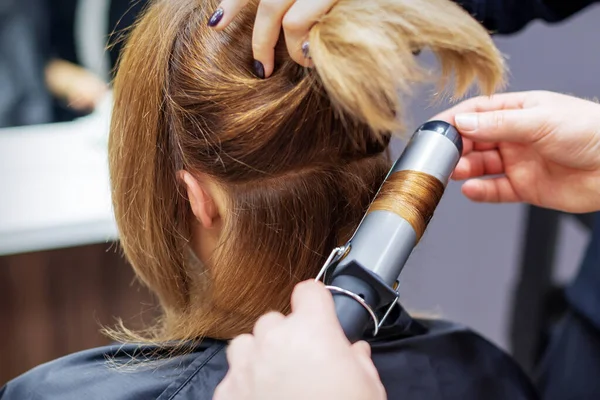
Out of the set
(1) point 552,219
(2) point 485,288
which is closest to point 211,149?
(1) point 552,219

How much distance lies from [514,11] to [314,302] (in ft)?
2.95

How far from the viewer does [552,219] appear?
1911mm

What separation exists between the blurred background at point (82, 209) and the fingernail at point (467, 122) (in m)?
0.73

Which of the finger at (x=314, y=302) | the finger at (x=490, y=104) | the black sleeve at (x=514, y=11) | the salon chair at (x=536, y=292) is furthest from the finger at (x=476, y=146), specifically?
the salon chair at (x=536, y=292)

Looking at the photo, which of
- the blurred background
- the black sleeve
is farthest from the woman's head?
the blurred background

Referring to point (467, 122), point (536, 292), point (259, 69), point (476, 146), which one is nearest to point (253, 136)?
point (259, 69)

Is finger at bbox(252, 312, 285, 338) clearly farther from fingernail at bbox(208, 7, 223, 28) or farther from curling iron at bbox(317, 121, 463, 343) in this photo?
fingernail at bbox(208, 7, 223, 28)

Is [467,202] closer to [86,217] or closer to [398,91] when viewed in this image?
[86,217]

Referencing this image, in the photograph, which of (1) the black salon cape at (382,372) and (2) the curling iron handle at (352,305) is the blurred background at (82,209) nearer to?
(1) the black salon cape at (382,372)

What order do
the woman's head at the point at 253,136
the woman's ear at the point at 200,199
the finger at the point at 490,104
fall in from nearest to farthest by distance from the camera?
the woman's head at the point at 253,136 → the woman's ear at the point at 200,199 → the finger at the point at 490,104

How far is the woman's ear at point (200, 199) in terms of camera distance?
2.82ft

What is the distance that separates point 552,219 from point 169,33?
57.7 inches

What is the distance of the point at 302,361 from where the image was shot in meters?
0.58

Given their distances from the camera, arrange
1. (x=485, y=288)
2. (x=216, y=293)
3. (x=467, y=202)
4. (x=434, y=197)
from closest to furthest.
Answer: (x=434, y=197) → (x=216, y=293) → (x=467, y=202) → (x=485, y=288)
